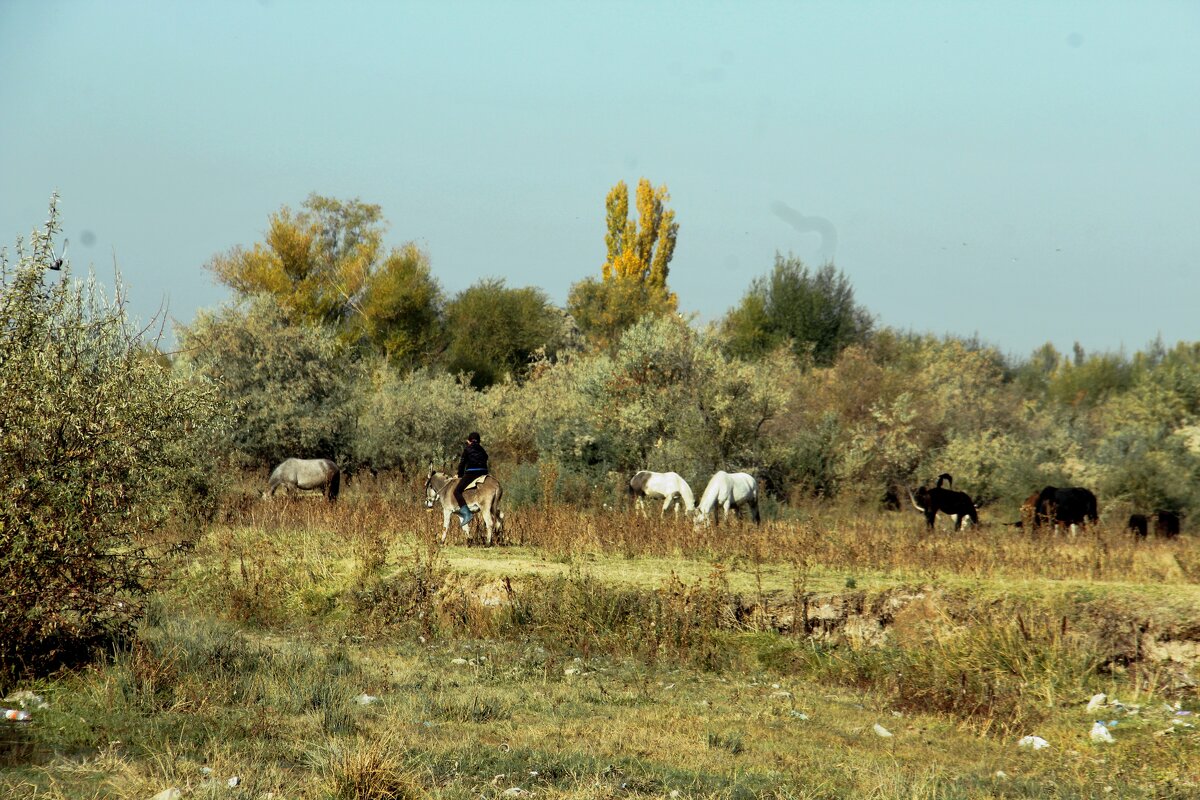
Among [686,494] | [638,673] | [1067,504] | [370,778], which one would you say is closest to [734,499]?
[686,494]

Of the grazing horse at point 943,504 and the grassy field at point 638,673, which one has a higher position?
the grazing horse at point 943,504

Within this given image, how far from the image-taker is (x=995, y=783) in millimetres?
7727

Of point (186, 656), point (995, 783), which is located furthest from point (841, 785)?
point (186, 656)

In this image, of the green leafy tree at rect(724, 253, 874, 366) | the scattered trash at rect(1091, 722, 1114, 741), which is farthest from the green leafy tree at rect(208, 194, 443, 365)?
the scattered trash at rect(1091, 722, 1114, 741)

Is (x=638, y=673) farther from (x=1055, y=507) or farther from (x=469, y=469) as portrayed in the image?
(x=1055, y=507)

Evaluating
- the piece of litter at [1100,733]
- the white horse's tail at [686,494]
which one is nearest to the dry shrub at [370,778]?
the piece of litter at [1100,733]

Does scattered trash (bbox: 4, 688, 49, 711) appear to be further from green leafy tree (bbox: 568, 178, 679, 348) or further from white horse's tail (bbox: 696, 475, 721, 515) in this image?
green leafy tree (bbox: 568, 178, 679, 348)

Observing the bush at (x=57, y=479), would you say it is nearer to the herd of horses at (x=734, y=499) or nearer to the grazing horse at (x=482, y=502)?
the grazing horse at (x=482, y=502)

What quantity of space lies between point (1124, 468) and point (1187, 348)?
35062 mm

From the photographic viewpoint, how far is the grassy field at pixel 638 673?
24.5ft

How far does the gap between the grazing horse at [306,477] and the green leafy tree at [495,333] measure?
28.2 meters

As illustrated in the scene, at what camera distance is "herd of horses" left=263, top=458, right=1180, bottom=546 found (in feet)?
68.2

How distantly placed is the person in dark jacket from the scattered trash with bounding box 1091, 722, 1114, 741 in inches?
388

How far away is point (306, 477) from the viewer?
2555 centimetres
